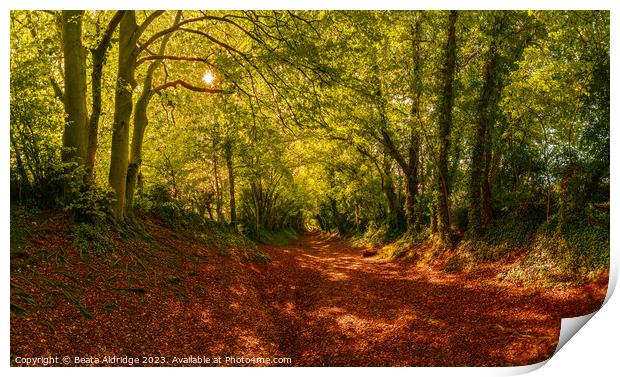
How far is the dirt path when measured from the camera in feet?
18.8

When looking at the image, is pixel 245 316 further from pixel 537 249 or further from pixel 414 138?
pixel 414 138

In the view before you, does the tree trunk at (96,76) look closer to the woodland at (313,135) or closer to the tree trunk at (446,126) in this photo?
the woodland at (313,135)

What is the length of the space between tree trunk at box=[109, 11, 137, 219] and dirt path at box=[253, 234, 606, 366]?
4.76 metres

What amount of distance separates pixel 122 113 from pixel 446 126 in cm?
1022

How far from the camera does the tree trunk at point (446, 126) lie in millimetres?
12172

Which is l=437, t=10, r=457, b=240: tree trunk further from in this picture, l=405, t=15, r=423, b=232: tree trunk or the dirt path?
the dirt path

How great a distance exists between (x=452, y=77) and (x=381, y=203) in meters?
13.4

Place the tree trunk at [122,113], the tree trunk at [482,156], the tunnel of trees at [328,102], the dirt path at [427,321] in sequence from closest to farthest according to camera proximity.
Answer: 1. the dirt path at [427,321]
2. the tunnel of trees at [328,102]
3. the tree trunk at [122,113]
4. the tree trunk at [482,156]

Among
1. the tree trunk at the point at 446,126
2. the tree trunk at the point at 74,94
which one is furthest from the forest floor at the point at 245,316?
the tree trunk at the point at 446,126

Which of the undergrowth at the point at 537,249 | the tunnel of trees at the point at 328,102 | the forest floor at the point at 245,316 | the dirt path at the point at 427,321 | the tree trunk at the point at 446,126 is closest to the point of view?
the forest floor at the point at 245,316

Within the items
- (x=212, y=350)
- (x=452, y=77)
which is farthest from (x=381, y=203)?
(x=212, y=350)

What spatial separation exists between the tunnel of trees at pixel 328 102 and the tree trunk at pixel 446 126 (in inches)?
2.0

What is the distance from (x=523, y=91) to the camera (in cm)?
898
